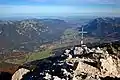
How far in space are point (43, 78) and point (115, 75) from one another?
15155 millimetres

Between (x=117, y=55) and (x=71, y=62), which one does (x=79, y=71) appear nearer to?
(x=71, y=62)

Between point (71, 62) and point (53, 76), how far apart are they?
6.96 meters

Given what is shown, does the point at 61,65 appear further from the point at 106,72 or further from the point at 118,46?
the point at 118,46

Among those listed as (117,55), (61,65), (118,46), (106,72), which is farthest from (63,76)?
(118,46)

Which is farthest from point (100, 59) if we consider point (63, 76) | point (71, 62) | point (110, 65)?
point (63, 76)

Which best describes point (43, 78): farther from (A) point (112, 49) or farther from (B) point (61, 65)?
(A) point (112, 49)

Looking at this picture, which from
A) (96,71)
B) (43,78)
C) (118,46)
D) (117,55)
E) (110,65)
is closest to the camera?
(43,78)

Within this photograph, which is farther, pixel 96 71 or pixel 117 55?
pixel 117 55

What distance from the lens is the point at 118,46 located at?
63.9m

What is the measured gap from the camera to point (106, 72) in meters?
51.5

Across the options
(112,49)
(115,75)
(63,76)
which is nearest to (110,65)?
(115,75)

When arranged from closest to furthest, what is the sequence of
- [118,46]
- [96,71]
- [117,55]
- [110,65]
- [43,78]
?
[43,78] → [96,71] → [110,65] → [117,55] → [118,46]

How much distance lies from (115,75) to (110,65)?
233cm

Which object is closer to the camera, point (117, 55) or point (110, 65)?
point (110, 65)
